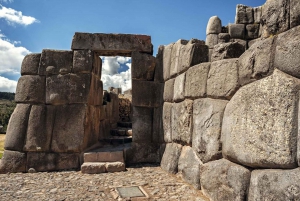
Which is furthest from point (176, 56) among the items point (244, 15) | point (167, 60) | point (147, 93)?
point (244, 15)

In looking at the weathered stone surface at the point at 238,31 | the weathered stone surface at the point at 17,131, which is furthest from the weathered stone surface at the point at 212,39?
the weathered stone surface at the point at 17,131

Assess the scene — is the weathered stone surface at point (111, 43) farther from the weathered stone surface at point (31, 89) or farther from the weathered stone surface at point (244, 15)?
the weathered stone surface at point (244, 15)

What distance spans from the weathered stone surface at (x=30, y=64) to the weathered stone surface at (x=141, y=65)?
216 centimetres

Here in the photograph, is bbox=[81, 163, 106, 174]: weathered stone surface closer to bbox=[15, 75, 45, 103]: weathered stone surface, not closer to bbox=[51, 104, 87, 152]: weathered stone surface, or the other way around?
bbox=[51, 104, 87, 152]: weathered stone surface

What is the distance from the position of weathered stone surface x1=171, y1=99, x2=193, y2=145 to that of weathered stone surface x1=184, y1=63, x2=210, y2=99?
0.20m

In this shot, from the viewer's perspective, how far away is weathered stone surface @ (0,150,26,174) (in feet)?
18.4

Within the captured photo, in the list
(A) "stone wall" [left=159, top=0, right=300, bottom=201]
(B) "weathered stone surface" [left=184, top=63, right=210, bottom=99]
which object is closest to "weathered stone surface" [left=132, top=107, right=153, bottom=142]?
(A) "stone wall" [left=159, top=0, right=300, bottom=201]

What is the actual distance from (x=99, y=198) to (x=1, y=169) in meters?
2.92

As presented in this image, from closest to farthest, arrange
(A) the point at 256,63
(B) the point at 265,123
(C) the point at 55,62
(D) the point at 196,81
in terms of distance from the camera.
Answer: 1. (B) the point at 265,123
2. (A) the point at 256,63
3. (D) the point at 196,81
4. (C) the point at 55,62

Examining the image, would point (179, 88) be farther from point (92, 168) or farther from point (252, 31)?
point (252, 31)

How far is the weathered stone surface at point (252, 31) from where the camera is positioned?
29.7 feet

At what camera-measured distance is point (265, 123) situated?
2656mm

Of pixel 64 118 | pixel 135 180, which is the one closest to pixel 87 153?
pixel 64 118

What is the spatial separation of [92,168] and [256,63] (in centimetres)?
387
